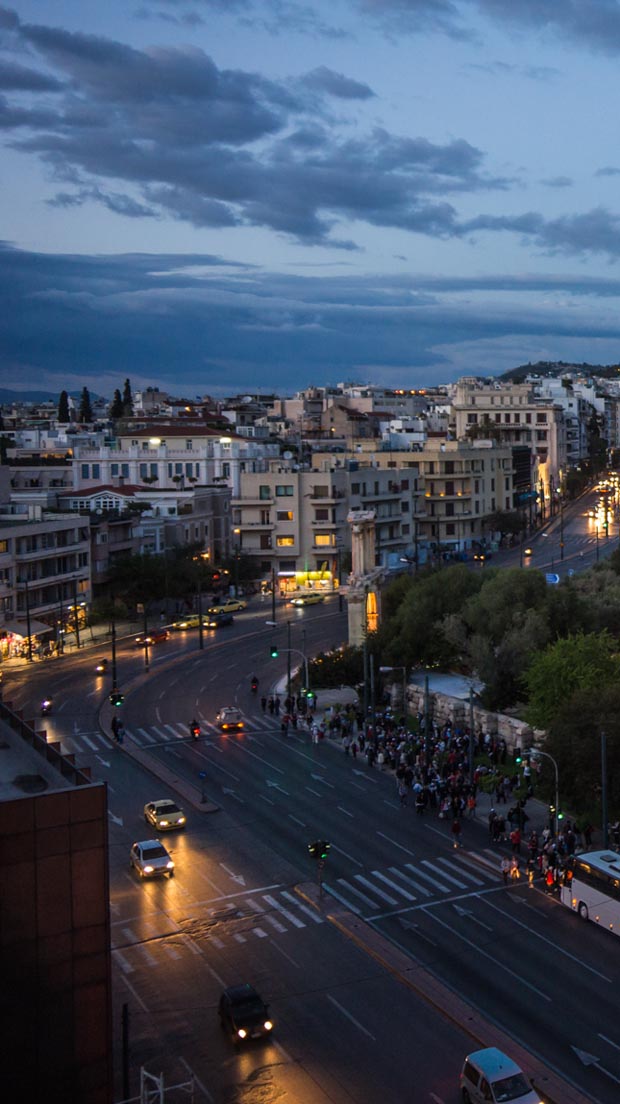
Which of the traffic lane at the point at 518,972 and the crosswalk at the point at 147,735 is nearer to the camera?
the traffic lane at the point at 518,972

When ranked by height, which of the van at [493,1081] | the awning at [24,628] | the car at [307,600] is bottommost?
the van at [493,1081]

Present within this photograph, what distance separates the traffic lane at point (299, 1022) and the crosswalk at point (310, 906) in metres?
0.12

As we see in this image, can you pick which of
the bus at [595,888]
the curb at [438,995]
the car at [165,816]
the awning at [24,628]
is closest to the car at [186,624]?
the awning at [24,628]

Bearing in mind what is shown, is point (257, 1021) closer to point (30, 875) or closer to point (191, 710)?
point (30, 875)

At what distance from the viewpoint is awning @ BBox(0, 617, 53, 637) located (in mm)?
68562

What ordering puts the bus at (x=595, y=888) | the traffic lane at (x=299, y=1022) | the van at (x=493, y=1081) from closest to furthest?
the van at (x=493, y=1081) < the traffic lane at (x=299, y=1022) < the bus at (x=595, y=888)

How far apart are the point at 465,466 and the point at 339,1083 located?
101 meters

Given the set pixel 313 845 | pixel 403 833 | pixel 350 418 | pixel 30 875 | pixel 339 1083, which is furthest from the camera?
pixel 350 418

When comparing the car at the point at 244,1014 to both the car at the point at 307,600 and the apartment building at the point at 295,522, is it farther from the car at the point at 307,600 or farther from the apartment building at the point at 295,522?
the apartment building at the point at 295,522

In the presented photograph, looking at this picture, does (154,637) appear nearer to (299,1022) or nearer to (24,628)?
(24,628)

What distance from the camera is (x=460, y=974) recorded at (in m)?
25.9

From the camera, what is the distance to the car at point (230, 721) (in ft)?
166

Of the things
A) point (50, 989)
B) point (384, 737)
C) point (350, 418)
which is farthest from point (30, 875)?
point (350, 418)

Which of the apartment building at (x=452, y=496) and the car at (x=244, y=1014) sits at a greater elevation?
the apartment building at (x=452, y=496)
